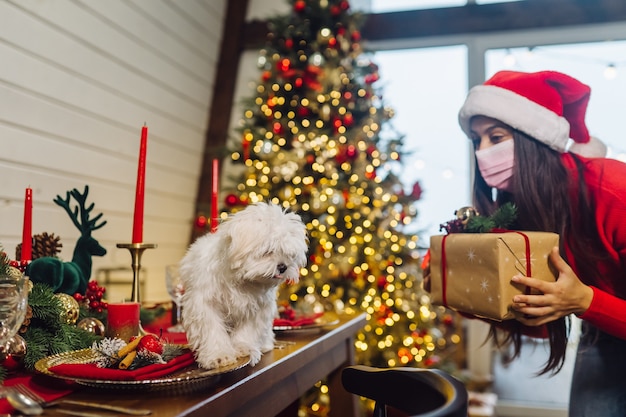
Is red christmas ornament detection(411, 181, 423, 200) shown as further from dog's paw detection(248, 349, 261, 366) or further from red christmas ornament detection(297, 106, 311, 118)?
dog's paw detection(248, 349, 261, 366)

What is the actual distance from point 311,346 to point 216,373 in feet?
1.22

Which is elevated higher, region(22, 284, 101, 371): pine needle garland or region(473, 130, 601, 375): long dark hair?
region(473, 130, 601, 375): long dark hair

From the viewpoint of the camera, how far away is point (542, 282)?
3.67ft

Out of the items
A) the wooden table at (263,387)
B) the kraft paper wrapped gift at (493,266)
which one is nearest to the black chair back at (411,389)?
the wooden table at (263,387)

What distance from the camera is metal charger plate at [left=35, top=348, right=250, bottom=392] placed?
0.75 m

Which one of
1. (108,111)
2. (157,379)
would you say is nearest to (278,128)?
(108,111)

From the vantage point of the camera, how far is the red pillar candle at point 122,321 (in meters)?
1.04

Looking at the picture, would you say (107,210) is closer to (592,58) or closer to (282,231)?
(282,231)

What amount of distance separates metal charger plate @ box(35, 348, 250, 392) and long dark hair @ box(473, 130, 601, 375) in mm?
796

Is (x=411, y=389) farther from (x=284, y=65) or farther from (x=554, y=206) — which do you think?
(x=284, y=65)

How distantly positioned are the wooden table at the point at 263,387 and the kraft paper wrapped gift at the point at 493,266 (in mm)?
329

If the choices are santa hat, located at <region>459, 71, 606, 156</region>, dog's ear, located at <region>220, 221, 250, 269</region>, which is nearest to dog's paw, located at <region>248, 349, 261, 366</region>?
dog's ear, located at <region>220, 221, 250, 269</region>

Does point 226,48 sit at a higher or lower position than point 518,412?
higher

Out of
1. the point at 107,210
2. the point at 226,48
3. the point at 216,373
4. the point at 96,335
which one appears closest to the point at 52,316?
the point at 96,335
